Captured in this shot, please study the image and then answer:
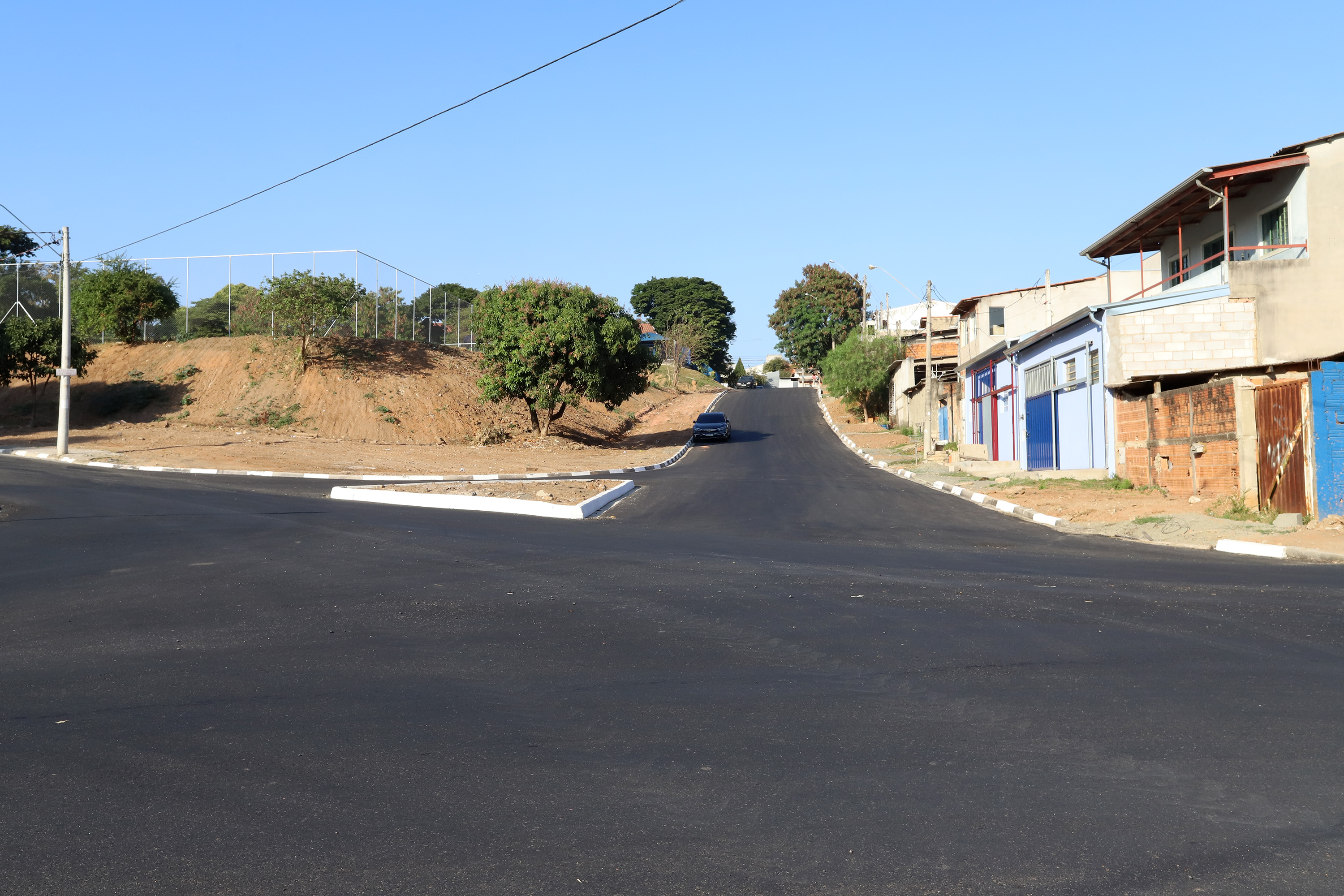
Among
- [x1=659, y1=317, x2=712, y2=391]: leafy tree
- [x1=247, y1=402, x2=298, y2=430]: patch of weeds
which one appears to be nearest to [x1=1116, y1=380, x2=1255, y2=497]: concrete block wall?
[x1=247, y1=402, x2=298, y2=430]: patch of weeds

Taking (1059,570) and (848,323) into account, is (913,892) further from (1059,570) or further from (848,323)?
(848,323)

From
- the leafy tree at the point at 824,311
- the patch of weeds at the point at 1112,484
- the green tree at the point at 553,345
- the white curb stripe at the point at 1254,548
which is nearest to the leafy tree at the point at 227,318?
the green tree at the point at 553,345

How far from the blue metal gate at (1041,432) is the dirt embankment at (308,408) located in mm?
14075

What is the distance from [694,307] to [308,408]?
285 ft

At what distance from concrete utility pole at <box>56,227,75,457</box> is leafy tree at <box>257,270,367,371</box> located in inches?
593

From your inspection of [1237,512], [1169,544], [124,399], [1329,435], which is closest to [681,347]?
[124,399]

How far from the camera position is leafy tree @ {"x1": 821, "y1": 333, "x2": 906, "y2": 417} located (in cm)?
6269

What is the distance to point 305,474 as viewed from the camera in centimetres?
2908

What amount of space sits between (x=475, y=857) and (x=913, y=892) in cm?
159

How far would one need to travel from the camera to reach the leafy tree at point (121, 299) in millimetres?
49594

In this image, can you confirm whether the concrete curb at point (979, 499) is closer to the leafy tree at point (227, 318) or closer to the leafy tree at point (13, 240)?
the leafy tree at point (227, 318)

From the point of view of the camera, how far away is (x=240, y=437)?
39.0 metres

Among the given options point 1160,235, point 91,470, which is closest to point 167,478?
point 91,470

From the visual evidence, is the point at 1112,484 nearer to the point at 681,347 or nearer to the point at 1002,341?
the point at 1002,341
